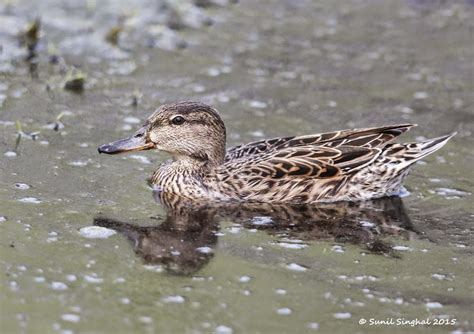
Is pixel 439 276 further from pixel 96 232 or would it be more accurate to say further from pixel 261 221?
pixel 96 232

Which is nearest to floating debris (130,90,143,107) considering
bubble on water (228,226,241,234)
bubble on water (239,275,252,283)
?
bubble on water (228,226,241,234)

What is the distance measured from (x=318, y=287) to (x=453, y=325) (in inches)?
40.2

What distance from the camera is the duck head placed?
31.7ft

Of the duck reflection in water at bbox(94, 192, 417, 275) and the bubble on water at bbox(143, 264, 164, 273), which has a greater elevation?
the duck reflection in water at bbox(94, 192, 417, 275)

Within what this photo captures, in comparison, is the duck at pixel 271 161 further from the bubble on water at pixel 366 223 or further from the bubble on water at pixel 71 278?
the bubble on water at pixel 71 278

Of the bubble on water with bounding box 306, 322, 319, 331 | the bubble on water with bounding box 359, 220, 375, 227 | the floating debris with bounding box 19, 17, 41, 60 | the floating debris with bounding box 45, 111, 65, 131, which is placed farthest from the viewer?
the floating debris with bounding box 19, 17, 41, 60

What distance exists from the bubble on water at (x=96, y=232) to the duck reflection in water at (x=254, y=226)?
11cm

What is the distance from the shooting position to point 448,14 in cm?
1517

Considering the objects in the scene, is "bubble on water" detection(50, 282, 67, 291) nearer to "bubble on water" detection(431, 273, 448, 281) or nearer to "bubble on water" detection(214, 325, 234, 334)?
"bubble on water" detection(214, 325, 234, 334)

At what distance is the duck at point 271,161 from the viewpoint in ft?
31.2

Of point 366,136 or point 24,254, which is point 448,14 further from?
point 24,254

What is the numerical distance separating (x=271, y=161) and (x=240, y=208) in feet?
1.79

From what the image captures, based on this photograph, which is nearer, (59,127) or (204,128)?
(204,128)

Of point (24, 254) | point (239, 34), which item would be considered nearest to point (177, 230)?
point (24, 254)
